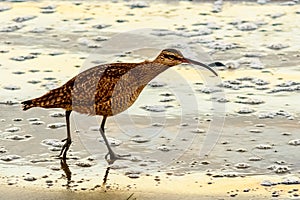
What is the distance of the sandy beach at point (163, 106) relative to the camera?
6.63m

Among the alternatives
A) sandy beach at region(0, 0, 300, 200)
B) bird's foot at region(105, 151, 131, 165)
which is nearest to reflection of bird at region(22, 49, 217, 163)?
bird's foot at region(105, 151, 131, 165)

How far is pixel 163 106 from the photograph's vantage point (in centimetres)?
832

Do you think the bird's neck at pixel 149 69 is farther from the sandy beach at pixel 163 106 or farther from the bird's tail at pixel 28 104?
the bird's tail at pixel 28 104

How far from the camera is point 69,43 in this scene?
10.5 meters

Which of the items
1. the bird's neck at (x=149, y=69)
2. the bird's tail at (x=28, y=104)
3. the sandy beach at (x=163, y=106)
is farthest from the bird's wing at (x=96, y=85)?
the sandy beach at (x=163, y=106)

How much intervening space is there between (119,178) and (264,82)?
2742 millimetres

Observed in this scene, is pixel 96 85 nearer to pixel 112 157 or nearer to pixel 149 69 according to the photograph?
pixel 149 69

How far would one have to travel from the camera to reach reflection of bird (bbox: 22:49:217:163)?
7.02 m

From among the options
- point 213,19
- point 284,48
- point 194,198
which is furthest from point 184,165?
point 213,19

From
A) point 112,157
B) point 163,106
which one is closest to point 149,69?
point 112,157

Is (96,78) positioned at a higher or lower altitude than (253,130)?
higher

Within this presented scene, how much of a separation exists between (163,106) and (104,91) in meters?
Result: 1.39

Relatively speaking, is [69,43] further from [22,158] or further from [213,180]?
[213,180]

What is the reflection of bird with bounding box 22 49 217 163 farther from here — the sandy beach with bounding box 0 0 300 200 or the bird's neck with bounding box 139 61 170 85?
the sandy beach with bounding box 0 0 300 200
